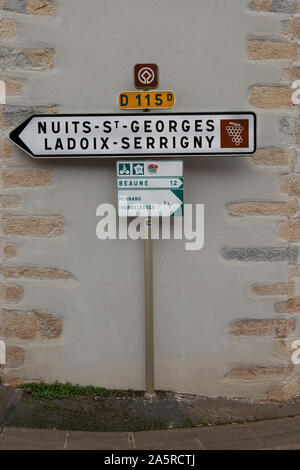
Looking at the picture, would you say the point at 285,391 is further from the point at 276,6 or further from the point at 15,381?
the point at 276,6

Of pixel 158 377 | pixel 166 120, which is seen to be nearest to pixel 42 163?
pixel 166 120

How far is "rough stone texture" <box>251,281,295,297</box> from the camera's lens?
360 centimetres

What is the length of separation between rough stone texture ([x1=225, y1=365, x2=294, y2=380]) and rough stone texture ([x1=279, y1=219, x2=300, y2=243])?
0.96 m

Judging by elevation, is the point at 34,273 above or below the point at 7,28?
below

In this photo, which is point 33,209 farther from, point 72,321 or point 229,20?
point 229,20

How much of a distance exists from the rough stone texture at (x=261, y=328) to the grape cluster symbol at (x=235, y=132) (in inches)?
51.3

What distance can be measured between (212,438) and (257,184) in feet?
5.72

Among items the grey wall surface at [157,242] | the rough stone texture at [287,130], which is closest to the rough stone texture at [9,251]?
the grey wall surface at [157,242]

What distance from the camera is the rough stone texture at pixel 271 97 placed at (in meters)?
3.47

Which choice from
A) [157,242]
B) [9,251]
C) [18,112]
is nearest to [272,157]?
[157,242]

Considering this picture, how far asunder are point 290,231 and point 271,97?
0.97 meters

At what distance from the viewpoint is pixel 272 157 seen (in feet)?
11.6

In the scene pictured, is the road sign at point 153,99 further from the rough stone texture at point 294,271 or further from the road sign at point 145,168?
the rough stone texture at point 294,271

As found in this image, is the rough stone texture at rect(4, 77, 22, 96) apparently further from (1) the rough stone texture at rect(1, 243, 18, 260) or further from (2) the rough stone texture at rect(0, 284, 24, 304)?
(2) the rough stone texture at rect(0, 284, 24, 304)
